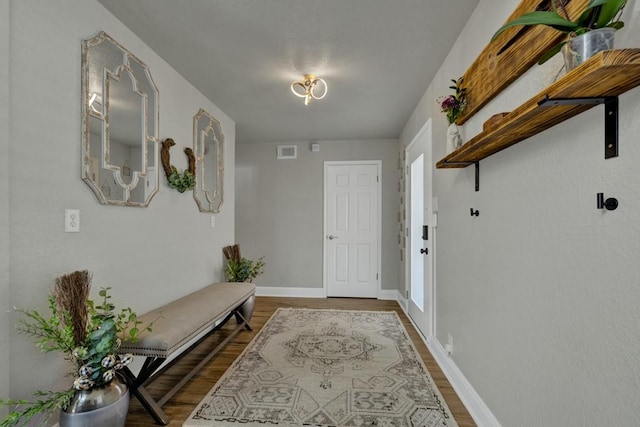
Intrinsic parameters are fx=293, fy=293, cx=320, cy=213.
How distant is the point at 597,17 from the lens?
2.67 feet

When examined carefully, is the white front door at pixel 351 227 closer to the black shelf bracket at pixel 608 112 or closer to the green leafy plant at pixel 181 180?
the green leafy plant at pixel 181 180

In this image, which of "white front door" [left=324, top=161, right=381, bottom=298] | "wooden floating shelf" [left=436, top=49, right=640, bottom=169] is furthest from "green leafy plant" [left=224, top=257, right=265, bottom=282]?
"wooden floating shelf" [left=436, top=49, right=640, bottom=169]

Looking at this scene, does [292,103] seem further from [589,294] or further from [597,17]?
[589,294]

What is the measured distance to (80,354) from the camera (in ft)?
4.37

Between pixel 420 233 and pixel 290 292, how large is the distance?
7.75 ft

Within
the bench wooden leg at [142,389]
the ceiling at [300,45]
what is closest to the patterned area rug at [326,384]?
the bench wooden leg at [142,389]

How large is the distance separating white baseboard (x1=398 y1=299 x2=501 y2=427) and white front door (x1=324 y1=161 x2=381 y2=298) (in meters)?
2.01

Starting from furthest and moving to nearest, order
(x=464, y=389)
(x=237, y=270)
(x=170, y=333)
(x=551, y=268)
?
(x=237, y=270), (x=464, y=389), (x=170, y=333), (x=551, y=268)

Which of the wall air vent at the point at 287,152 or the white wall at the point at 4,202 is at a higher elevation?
the wall air vent at the point at 287,152

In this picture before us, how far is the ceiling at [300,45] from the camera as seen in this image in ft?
5.71

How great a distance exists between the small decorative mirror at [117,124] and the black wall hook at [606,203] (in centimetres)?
226

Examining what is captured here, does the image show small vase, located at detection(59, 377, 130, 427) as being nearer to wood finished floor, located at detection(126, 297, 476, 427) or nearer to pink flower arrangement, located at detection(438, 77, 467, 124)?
wood finished floor, located at detection(126, 297, 476, 427)

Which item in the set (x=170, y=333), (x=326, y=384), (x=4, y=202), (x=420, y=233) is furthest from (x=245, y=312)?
(x=4, y=202)

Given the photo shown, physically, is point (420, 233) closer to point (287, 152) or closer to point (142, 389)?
point (287, 152)
